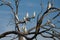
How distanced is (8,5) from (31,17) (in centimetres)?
371

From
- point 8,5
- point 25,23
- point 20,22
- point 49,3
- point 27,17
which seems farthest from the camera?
point 8,5

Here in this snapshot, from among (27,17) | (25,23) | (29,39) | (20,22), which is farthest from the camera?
(20,22)

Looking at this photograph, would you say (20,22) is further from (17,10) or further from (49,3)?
(49,3)

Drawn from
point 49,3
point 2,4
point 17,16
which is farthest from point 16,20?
point 49,3

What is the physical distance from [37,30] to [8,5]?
11.2 metres

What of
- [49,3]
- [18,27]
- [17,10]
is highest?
[49,3]

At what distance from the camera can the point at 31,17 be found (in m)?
13.5

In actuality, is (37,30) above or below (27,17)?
above

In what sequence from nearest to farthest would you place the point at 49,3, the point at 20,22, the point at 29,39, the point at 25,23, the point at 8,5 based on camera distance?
1. the point at 29,39
2. the point at 49,3
3. the point at 25,23
4. the point at 20,22
5. the point at 8,5

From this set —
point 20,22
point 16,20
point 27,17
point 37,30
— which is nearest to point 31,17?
point 27,17

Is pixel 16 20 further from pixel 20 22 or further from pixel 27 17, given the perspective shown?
pixel 27 17

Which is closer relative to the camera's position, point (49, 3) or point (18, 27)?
point (49, 3)

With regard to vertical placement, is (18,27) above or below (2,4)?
below

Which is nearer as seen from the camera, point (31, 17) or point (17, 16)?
point (31, 17)
